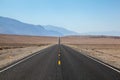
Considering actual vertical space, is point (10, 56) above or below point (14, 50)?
above

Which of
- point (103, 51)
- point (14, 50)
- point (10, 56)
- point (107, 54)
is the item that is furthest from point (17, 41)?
point (10, 56)

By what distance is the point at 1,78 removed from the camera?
949cm

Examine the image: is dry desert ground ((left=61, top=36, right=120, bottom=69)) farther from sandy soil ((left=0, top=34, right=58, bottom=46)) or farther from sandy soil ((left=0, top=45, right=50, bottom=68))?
sandy soil ((left=0, top=34, right=58, bottom=46))

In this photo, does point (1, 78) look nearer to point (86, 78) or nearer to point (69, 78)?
point (69, 78)

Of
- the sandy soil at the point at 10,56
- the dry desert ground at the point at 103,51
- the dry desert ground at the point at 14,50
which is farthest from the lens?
the dry desert ground at the point at 14,50

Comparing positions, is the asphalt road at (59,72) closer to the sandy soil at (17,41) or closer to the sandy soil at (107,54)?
the sandy soil at (107,54)

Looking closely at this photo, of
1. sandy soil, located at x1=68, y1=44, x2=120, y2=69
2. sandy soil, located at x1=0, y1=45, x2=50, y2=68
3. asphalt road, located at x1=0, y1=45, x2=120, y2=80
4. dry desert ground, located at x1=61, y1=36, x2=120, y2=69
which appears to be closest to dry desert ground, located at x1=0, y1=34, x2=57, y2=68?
sandy soil, located at x1=0, y1=45, x2=50, y2=68

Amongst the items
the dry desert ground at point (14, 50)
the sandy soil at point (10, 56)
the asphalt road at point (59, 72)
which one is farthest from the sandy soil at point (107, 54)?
the dry desert ground at point (14, 50)

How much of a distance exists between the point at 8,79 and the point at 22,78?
2.17 feet

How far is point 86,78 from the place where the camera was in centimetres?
954

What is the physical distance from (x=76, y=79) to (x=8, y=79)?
10.3 ft

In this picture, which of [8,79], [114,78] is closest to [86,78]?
[114,78]

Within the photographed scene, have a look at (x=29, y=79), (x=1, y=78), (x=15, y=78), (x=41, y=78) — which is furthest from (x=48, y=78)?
(x=1, y=78)

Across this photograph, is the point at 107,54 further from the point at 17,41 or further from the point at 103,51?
the point at 17,41
